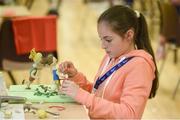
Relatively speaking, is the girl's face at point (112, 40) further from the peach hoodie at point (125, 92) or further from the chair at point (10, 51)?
the chair at point (10, 51)

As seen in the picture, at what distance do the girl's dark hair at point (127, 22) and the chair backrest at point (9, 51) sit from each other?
1788mm

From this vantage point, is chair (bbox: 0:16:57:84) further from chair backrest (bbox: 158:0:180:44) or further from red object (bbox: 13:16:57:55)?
chair backrest (bbox: 158:0:180:44)

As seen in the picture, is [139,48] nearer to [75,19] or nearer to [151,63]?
[151,63]

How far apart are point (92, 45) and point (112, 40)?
4.12 metres

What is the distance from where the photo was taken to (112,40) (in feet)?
5.67

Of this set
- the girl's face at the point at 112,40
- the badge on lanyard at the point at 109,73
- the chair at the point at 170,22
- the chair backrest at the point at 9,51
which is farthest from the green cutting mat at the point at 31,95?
the chair at the point at 170,22

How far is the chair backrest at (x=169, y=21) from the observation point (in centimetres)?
402

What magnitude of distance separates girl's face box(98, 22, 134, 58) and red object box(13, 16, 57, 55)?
1.85 m

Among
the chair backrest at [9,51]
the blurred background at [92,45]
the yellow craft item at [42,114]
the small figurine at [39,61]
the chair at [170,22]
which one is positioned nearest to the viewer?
the yellow craft item at [42,114]

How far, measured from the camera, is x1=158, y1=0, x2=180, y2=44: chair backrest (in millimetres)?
4023

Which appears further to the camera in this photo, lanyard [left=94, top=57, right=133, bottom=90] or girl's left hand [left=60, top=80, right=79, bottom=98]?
lanyard [left=94, top=57, right=133, bottom=90]

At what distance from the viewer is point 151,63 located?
69.3 inches

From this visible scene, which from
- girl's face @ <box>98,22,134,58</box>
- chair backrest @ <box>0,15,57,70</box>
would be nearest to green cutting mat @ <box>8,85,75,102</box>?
girl's face @ <box>98,22,134,58</box>

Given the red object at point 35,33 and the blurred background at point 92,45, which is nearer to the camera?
the red object at point 35,33
